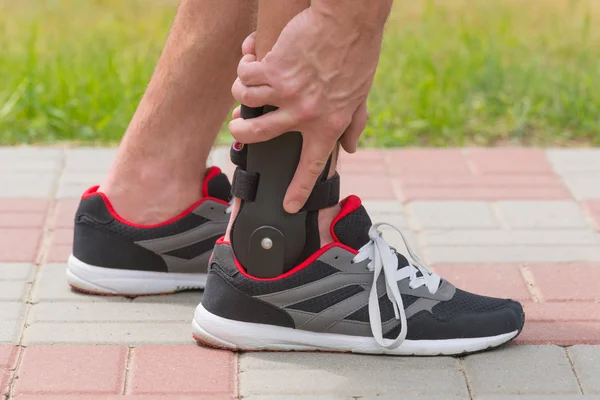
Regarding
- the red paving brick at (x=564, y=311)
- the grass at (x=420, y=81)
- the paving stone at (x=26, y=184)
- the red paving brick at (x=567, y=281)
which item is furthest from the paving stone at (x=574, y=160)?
the paving stone at (x=26, y=184)

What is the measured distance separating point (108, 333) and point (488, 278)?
0.85 meters

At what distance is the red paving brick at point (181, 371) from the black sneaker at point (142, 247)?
263mm

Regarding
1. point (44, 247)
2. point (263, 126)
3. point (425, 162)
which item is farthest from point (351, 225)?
point (425, 162)

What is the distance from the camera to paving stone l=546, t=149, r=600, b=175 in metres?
3.04

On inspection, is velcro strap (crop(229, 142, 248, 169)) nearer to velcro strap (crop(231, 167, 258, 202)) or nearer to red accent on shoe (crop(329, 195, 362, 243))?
velcro strap (crop(231, 167, 258, 202))

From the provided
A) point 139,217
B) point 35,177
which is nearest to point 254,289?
point 139,217

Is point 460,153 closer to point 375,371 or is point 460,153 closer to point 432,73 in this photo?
point 432,73

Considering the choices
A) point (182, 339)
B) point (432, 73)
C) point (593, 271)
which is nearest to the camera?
point (182, 339)

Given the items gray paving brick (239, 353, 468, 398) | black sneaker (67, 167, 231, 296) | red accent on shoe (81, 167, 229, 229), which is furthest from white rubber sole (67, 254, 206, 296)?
gray paving brick (239, 353, 468, 398)

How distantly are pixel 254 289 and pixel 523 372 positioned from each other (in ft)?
1.68

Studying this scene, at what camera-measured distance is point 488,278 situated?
7.61ft

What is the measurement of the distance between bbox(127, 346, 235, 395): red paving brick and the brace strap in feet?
0.99

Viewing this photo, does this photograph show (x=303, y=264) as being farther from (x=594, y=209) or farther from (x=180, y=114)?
(x=594, y=209)

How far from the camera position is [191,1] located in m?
2.16
